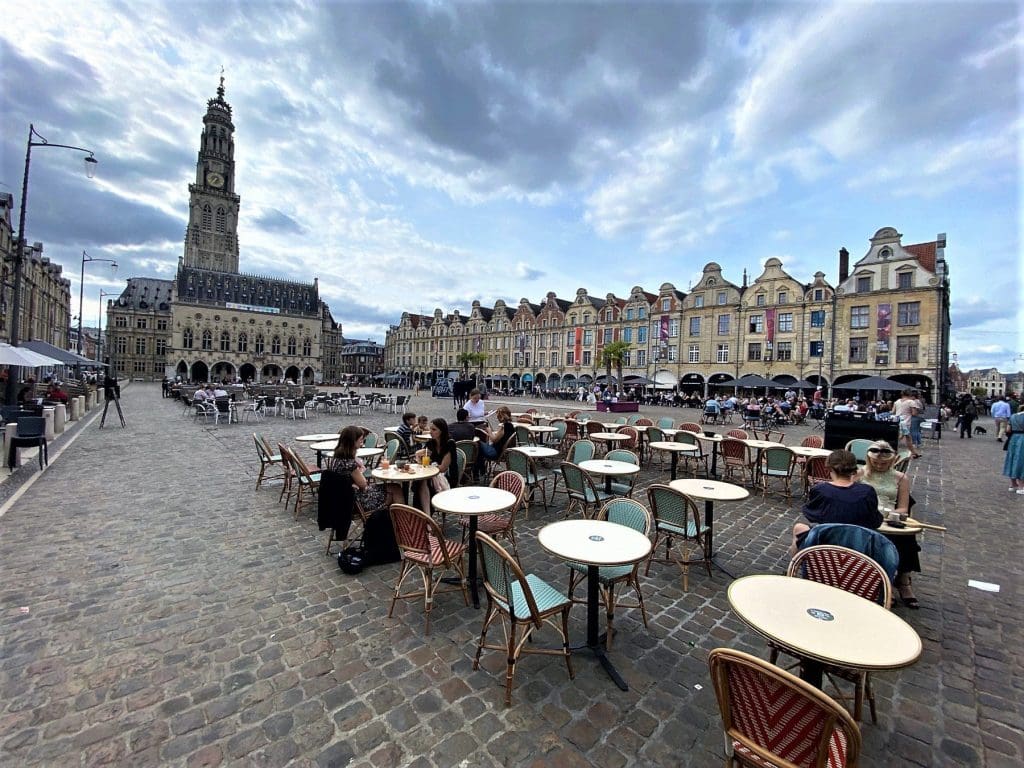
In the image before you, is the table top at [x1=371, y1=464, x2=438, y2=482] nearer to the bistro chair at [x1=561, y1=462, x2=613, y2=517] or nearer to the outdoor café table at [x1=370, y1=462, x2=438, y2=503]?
the outdoor café table at [x1=370, y1=462, x2=438, y2=503]

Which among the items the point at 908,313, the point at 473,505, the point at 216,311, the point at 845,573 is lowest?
the point at 845,573

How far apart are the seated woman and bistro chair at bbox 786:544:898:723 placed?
1454 millimetres

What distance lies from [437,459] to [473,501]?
1604mm

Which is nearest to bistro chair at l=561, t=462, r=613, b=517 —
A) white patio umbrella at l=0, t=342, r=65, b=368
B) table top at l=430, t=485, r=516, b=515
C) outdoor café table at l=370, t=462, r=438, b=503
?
table top at l=430, t=485, r=516, b=515

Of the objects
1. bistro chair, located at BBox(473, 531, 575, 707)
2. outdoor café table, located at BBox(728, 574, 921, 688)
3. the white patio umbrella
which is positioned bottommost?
bistro chair, located at BBox(473, 531, 575, 707)

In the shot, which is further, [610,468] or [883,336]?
[883,336]

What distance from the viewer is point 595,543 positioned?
3.23 metres

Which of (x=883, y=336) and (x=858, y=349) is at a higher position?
(x=883, y=336)

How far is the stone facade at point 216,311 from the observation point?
222ft

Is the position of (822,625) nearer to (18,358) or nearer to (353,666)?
(353,666)

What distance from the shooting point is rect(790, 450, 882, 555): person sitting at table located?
11.6 feet

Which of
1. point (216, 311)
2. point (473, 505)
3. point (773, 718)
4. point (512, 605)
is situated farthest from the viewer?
point (216, 311)

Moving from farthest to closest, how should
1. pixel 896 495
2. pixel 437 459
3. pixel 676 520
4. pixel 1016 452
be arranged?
pixel 1016 452, pixel 437 459, pixel 676 520, pixel 896 495

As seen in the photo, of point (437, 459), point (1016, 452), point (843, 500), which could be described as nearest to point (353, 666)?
point (437, 459)
